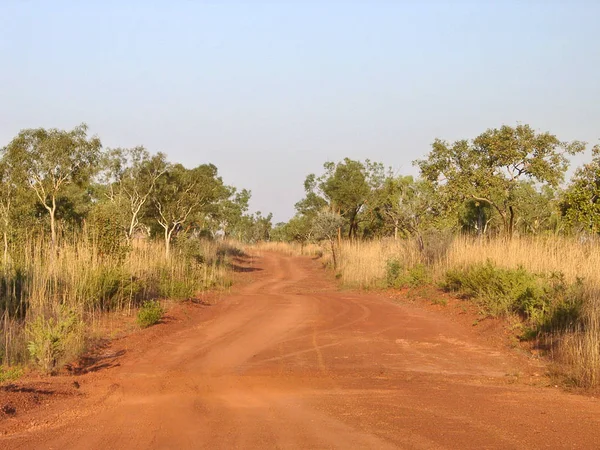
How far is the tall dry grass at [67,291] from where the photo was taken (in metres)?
9.42

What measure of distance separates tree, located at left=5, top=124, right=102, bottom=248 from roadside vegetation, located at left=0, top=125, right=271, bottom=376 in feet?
0.13

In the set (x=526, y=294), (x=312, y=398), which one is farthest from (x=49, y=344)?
(x=526, y=294)

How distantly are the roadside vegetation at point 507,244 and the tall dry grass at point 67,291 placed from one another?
7.90m

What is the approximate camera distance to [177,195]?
3103 centimetres

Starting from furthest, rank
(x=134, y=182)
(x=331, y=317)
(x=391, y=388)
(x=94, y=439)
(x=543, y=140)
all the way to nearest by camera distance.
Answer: (x=134, y=182) < (x=543, y=140) < (x=331, y=317) < (x=391, y=388) < (x=94, y=439)

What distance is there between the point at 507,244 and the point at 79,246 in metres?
12.9

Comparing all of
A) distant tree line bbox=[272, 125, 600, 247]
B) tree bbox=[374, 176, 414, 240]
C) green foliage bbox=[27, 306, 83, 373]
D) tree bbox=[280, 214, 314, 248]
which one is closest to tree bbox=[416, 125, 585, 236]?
distant tree line bbox=[272, 125, 600, 247]

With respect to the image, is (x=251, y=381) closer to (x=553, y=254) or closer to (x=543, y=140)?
(x=553, y=254)

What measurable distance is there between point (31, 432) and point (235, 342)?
20.5ft

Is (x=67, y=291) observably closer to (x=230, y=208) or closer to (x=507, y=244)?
(x=507, y=244)

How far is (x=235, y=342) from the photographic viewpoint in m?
12.2

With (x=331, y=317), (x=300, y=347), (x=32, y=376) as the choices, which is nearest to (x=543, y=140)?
(x=331, y=317)

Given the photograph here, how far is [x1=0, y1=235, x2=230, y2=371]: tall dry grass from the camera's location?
942 cm

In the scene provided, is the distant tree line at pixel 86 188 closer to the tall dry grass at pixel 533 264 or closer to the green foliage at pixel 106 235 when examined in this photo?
the green foliage at pixel 106 235
